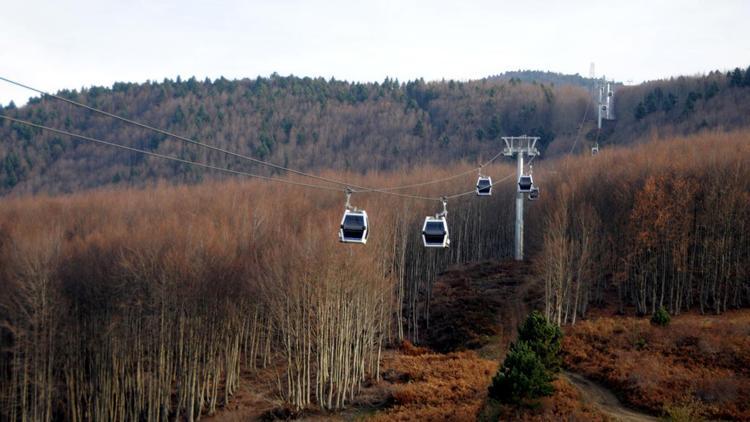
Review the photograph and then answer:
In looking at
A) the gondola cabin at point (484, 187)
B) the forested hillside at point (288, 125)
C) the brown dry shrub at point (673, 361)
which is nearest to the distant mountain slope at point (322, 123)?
the forested hillside at point (288, 125)

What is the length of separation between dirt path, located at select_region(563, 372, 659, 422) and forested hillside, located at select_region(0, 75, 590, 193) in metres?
91.4

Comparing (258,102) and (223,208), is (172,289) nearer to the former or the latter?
(223,208)

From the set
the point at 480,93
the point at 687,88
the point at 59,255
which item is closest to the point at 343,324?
the point at 59,255

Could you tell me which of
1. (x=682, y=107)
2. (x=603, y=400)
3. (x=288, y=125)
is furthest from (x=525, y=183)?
(x=288, y=125)

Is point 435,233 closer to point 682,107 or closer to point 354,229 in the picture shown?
point 354,229

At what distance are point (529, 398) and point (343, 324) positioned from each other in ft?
42.8

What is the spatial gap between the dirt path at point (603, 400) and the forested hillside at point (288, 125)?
91424mm

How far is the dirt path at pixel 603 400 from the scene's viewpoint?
29.3 m

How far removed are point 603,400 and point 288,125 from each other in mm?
132545

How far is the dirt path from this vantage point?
2931cm

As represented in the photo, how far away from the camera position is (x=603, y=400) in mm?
32312

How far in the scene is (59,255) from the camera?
41.5 metres

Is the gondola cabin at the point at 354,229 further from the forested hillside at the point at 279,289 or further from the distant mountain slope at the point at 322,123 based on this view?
the distant mountain slope at the point at 322,123

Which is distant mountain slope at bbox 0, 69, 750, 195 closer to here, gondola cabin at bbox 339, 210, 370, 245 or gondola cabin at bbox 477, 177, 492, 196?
gondola cabin at bbox 477, 177, 492, 196
